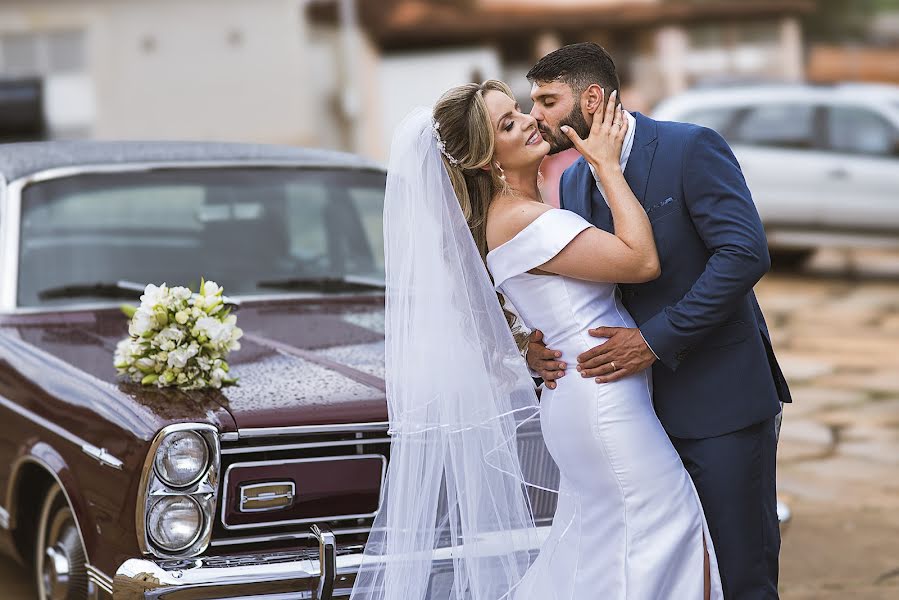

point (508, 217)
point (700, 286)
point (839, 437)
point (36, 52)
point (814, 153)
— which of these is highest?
point (36, 52)

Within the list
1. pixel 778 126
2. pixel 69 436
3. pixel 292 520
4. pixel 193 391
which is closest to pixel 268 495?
pixel 292 520

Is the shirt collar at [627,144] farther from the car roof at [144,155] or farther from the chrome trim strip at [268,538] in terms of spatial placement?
the car roof at [144,155]

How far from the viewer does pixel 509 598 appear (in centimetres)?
359

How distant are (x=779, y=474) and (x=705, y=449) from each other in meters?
3.18

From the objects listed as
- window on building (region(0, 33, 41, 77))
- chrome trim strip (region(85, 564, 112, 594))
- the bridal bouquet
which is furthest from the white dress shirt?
window on building (region(0, 33, 41, 77))

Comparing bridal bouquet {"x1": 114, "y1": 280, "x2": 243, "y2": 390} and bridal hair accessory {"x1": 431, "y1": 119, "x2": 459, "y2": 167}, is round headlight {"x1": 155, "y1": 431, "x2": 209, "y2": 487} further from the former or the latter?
bridal hair accessory {"x1": 431, "y1": 119, "x2": 459, "y2": 167}

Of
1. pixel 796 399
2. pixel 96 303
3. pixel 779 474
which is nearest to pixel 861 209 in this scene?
pixel 796 399

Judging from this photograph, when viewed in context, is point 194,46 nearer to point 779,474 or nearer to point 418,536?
point 779,474

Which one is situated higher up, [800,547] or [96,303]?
[96,303]

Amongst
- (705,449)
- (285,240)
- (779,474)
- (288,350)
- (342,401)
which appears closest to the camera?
(705,449)

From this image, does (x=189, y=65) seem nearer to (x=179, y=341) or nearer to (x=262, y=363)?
(x=262, y=363)

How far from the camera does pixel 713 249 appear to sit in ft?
10.6

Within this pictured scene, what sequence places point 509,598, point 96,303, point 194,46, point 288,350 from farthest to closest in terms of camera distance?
point 194,46
point 96,303
point 288,350
point 509,598

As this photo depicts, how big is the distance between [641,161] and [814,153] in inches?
375
